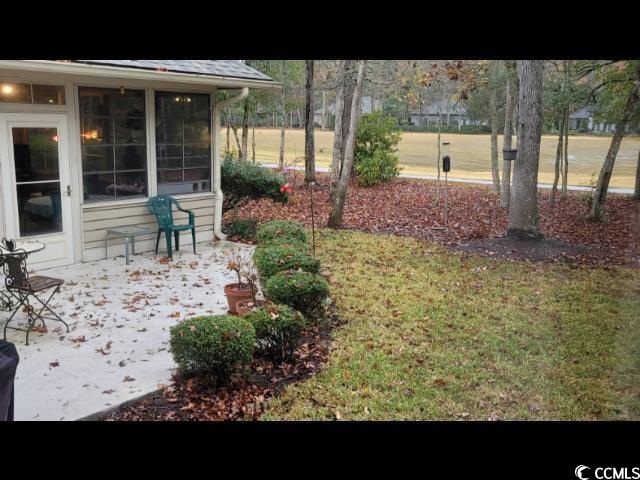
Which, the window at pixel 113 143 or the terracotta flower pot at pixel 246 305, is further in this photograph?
the window at pixel 113 143

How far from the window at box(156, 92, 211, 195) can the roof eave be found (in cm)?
50

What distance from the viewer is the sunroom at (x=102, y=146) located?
621cm

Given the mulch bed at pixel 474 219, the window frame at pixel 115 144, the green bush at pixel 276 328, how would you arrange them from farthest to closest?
the mulch bed at pixel 474 219 → the window frame at pixel 115 144 → the green bush at pixel 276 328

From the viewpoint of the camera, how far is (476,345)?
4.70 m

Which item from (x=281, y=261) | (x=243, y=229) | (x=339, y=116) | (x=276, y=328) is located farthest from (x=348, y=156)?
(x=276, y=328)

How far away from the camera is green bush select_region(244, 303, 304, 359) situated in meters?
4.09

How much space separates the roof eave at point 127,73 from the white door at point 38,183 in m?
0.89

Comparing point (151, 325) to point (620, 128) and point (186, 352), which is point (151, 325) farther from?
point (620, 128)

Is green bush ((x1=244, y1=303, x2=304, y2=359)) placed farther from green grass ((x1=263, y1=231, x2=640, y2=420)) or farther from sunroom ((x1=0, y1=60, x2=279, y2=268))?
sunroom ((x1=0, y1=60, x2=279, y2=268))

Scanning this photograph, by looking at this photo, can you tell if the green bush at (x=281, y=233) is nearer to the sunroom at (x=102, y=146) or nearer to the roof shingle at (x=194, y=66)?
the sunroom at (x=102, y=146)

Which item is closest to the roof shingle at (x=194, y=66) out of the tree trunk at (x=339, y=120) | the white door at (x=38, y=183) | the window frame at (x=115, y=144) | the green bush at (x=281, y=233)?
the window frame at (x=115, y=144)

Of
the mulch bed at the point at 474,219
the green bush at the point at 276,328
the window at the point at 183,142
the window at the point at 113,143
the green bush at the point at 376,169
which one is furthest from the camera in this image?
the green bush at the point at 376,169
